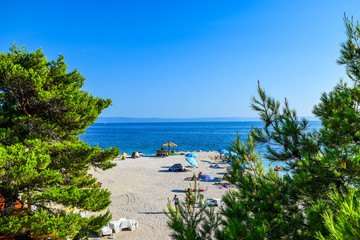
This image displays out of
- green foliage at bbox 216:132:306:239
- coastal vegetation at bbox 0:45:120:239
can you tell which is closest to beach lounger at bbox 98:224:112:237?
coastal vegetation at bbox 0:45:120:239

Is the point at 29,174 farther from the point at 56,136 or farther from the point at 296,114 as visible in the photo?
the point at 296,114

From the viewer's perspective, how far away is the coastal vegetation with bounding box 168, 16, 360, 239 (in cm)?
306

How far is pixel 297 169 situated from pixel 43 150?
6.23m

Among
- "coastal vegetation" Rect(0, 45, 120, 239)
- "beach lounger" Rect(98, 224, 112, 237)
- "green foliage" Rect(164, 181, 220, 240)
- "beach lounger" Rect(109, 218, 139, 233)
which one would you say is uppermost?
"coastal vegetation" Rect(0, 45, 120, 239)

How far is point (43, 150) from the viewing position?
598 cm

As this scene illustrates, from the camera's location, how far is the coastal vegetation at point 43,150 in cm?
523

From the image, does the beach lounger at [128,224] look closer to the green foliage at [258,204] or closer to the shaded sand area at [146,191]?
the shaded sand area at [146,191]

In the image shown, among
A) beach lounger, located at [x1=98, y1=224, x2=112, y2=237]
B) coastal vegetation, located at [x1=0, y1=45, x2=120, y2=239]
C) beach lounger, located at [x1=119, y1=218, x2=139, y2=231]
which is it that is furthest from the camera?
beach lounger, located at [x1=119, y1=218, x2=139, y2=231]

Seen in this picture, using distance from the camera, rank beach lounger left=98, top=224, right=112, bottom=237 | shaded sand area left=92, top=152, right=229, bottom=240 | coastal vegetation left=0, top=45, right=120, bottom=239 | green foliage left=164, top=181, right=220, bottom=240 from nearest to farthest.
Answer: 1. green foliage left=164, top=181, right=220, bottom=240
2. coastal vegetation left=0, top=45, right=120, bottom=239
3. beach lounger left=98, top=224, right=112, bottom=237
4. shaded sand area left=92, top=152, right=229, bottom=240

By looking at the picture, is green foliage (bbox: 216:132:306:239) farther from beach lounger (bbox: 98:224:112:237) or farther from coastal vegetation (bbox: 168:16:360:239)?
beach lounger (bbox: 98:224:112:237)

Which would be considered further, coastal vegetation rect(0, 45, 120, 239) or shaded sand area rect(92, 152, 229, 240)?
shaded sand area rect(92, 152, 229, 240)

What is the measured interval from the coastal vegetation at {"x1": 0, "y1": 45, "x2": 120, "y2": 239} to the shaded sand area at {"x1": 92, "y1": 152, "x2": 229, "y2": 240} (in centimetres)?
310

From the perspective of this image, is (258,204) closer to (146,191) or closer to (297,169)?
(297,169)

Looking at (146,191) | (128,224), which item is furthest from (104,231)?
(146,191)
